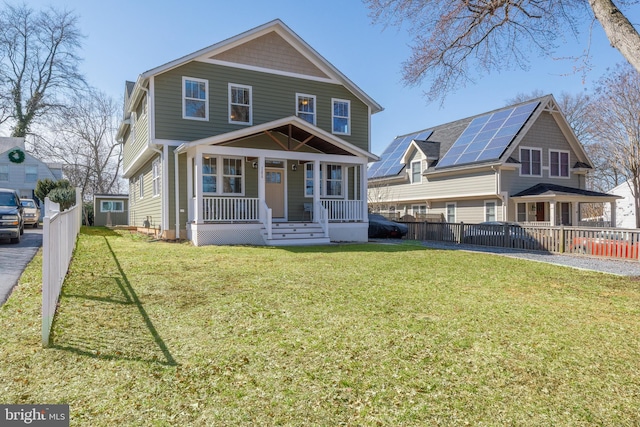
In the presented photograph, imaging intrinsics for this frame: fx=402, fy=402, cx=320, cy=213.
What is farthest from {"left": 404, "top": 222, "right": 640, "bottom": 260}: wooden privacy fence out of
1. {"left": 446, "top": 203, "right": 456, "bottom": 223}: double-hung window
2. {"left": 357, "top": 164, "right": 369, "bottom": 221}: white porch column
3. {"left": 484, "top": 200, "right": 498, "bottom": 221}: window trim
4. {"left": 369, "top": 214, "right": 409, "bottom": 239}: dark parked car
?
{"left": 446, "top": 203, "right": 456, "bottom": 223}: double-hung window

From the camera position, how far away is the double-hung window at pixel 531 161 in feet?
73.7

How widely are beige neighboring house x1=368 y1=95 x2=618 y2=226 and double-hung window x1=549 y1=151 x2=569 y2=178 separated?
0.19 ft

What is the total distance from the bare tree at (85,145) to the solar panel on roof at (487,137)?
106 ft

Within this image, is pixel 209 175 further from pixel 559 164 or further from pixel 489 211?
pixel 559 164

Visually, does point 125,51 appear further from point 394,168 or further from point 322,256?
point 394,168

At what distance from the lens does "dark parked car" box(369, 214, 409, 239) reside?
18.3 metres

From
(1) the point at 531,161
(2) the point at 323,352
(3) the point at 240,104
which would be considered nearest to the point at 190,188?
(3) the point at 240,104

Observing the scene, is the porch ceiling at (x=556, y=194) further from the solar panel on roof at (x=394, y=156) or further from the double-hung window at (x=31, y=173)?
the double-hung window at (x=31, y=173)

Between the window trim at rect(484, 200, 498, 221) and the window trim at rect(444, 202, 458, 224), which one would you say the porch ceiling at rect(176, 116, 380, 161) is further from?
the window trim at rect(444, 202, 458, 224)

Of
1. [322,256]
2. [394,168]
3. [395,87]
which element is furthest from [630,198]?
[322,256]

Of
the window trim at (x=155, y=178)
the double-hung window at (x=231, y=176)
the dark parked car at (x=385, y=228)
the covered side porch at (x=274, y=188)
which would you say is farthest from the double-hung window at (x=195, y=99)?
the dark parked car at (x=385, y=228)

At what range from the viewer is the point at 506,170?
21.8 metres

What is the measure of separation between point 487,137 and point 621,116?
252 inches

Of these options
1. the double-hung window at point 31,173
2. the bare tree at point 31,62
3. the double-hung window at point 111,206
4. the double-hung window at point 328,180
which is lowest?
the double-hung window at point 111,206
